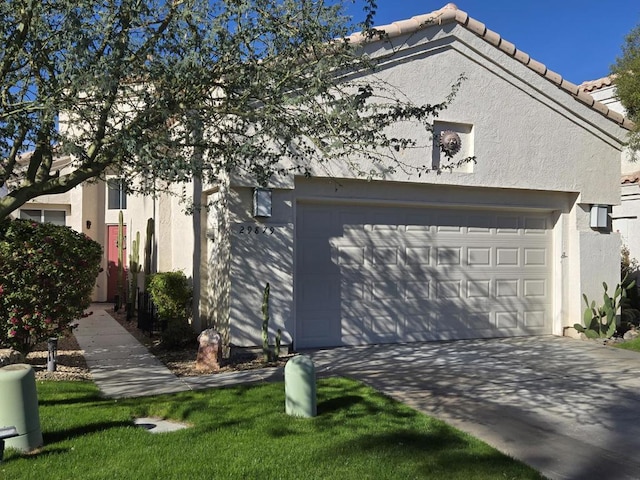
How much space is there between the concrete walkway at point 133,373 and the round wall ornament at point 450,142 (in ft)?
15.2

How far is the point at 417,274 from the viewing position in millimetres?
9867

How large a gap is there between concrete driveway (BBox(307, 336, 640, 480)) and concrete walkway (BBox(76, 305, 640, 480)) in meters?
0.01

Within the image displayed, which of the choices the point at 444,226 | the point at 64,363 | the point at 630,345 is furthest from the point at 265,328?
the point at 630,345

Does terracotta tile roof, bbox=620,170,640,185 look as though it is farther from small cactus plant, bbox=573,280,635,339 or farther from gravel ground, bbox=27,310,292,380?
gravel ground, bbox=27,310,292,380

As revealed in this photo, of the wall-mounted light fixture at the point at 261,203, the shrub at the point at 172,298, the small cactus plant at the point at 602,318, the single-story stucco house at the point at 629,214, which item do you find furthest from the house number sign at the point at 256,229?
the single-story stucco house at the point at 629,214

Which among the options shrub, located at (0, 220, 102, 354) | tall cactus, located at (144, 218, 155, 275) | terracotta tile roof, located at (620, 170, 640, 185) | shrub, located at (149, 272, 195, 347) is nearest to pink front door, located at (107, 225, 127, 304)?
tall cactus, located at (144, 218, 155, 275)

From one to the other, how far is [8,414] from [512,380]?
561 centimetres

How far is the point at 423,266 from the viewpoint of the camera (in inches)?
390

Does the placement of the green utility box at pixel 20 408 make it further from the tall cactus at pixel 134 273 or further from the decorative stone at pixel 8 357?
the tall cactus at pixel 134 273

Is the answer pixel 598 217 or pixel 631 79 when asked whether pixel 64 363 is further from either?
pixel 631 79

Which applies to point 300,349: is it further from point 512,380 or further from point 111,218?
point 111,218

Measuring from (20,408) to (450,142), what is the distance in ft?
24.3

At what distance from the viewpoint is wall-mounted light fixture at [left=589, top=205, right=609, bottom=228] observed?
1073cm

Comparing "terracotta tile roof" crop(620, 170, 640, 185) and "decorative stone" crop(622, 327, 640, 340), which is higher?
"terracotta tile roof" crop(620, 170, 640, 185)
